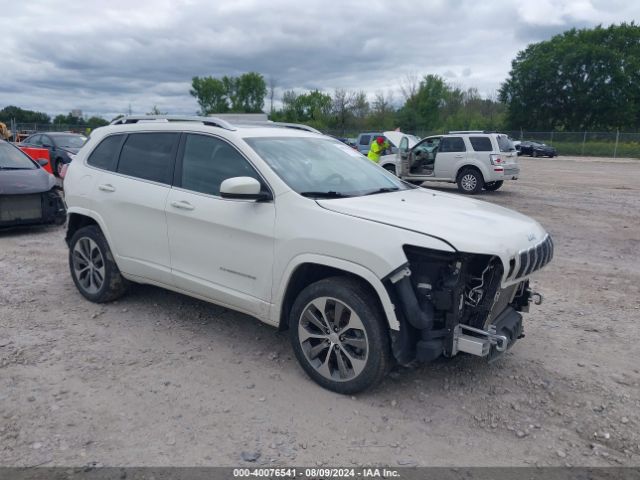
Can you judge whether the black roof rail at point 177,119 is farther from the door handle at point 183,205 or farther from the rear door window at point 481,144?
the rear door window at point 481,144

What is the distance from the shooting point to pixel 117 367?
161 inches

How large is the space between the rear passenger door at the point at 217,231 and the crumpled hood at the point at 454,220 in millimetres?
584

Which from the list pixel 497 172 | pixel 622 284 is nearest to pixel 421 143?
pixel 497 172

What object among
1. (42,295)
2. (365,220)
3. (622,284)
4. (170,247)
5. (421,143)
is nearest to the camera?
Answer: (365,220)

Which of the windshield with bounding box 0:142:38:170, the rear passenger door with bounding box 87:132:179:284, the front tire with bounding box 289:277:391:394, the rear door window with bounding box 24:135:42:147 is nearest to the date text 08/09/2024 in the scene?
the front tire with bounding box 289:277:391:394

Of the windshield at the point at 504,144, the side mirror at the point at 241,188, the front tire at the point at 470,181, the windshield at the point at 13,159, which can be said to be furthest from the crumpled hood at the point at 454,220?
the windshield at the point at 504,144

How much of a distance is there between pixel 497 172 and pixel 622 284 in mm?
9385

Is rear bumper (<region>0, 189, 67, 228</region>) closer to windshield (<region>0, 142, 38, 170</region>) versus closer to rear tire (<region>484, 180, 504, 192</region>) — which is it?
windshield (<region>0, 142, 38, 170</region>)

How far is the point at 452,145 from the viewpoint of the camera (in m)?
16.2

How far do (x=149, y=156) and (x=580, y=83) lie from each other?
6751cm

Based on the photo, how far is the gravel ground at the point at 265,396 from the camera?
3104mm

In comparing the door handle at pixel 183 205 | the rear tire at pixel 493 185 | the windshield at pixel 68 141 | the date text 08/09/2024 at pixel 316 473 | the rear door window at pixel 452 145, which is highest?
the rear door window at pixel 452 145

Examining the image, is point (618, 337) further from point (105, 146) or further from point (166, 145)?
point (105, 146)

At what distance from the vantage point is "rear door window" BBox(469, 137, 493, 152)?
15582 millimetres
